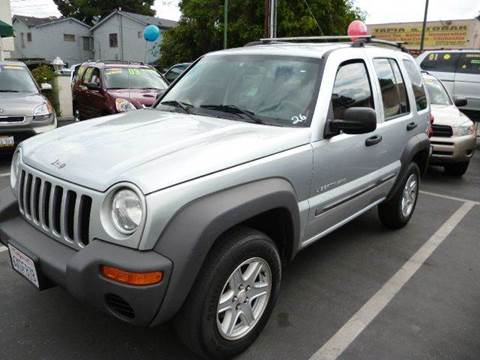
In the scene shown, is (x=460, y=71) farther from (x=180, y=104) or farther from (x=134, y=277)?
(x=134, y=277)

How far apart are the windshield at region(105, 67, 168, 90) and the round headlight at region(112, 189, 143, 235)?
7494mm

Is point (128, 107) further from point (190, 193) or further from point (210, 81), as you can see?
point (190, 193)

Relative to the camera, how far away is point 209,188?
7.36 ft

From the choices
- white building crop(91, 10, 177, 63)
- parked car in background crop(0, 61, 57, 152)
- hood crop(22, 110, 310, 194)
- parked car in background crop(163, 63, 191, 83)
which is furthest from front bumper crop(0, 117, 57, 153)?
white building crop(91, 10, 177, 63)

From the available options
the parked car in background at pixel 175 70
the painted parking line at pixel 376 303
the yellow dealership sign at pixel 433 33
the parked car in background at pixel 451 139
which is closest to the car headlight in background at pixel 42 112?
the painted parking line at pixel 376 303

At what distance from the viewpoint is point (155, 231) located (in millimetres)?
2061

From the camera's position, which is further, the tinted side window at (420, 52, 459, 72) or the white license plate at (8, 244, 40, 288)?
the tinted side window at (420, 52, 459, 72)

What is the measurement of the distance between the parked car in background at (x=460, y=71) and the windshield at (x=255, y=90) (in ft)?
28.3

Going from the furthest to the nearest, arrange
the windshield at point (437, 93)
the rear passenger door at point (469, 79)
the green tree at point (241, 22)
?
the green tree at point (241, 22)
the rear passenger door at point (469, 79)
the windshield at point (437, 93)

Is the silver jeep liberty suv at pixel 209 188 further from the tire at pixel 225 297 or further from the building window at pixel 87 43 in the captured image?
the building window at pixel 87 43

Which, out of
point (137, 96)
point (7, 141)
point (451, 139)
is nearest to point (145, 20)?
point (137, 96)

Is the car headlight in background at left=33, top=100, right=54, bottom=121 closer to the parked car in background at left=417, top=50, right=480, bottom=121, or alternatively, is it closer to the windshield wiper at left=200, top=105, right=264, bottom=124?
the windshield wiper at left=200, top=105, right=264, bottom=124

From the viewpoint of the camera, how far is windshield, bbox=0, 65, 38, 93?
7.55 meters

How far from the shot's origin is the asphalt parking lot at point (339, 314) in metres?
2.68
